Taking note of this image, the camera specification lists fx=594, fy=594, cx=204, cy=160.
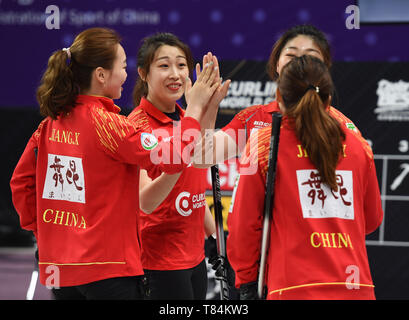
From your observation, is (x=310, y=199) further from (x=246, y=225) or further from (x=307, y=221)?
(x=246, y=225)

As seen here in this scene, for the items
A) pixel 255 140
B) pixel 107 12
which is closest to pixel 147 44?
pixel 255 140

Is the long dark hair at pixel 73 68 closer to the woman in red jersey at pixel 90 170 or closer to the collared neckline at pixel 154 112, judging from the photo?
the woman in red jersey at pixel 90 170

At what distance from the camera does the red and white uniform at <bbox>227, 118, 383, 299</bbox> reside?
74.1 inches

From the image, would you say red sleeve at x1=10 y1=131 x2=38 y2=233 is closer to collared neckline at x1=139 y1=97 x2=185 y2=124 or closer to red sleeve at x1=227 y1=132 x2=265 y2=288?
collared neckline at x1=139 y1=97 x2=185 y2=124

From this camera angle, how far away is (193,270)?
9.19 ft

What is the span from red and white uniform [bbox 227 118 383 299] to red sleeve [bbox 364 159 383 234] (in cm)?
5

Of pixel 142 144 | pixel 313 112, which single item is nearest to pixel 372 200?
pixel 313 112

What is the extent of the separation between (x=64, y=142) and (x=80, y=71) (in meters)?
0.29

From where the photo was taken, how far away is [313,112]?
6.17 feet

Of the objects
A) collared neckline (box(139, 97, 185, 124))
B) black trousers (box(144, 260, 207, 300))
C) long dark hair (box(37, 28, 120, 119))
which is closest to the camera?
long dark hair (box(37, 28, 120, 119))

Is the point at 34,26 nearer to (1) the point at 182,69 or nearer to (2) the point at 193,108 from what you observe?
(1) the point at 182,69

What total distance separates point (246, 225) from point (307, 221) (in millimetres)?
206

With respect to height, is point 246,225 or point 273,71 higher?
point 273,71

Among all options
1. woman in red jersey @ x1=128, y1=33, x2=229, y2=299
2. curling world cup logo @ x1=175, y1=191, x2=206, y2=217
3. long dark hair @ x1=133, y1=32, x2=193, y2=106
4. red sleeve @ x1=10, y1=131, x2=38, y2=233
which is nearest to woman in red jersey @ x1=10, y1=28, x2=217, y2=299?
red sleeve @ x1=10, y1=131, x2=38, y2=233
